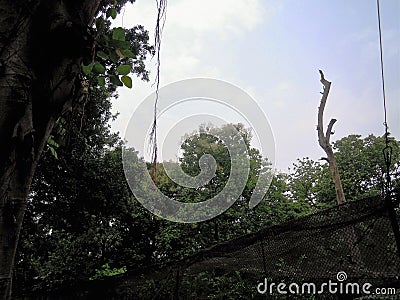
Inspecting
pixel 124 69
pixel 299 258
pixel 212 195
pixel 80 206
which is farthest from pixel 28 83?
pixel 212 195

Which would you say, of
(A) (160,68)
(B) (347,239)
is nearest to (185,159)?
(B) (347,239)

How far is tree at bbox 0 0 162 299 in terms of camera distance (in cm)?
58

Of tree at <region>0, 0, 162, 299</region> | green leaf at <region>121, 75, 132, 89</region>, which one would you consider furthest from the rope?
tree at <region>0, 0, 162, 299</region>

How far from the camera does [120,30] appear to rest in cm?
→ 90

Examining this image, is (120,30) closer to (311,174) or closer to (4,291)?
(4,291)

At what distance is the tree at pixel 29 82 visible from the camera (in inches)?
22.9

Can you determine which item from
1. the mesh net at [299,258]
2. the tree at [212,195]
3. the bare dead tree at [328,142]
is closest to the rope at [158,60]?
the mesh net at [299,258]

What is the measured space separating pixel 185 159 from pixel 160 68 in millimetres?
6384

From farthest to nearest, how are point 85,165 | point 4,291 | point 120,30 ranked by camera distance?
point 85,165 < point 120,30 < point 4,291

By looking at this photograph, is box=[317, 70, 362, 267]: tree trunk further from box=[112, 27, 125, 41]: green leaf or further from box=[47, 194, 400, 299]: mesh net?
box=[112, 27, 125, 41]: green leaf

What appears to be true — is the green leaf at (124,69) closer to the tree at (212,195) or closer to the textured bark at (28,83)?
the textured bark at (28,83)

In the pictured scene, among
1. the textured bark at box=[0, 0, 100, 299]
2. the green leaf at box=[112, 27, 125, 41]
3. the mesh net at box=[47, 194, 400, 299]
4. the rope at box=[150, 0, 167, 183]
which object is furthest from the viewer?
the mesh net at box=[47, 194, 400, 299]

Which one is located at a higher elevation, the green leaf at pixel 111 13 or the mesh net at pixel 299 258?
the green leaf at pixel 111 13

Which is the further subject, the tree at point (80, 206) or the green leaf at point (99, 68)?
the tree at point (80, 206)
